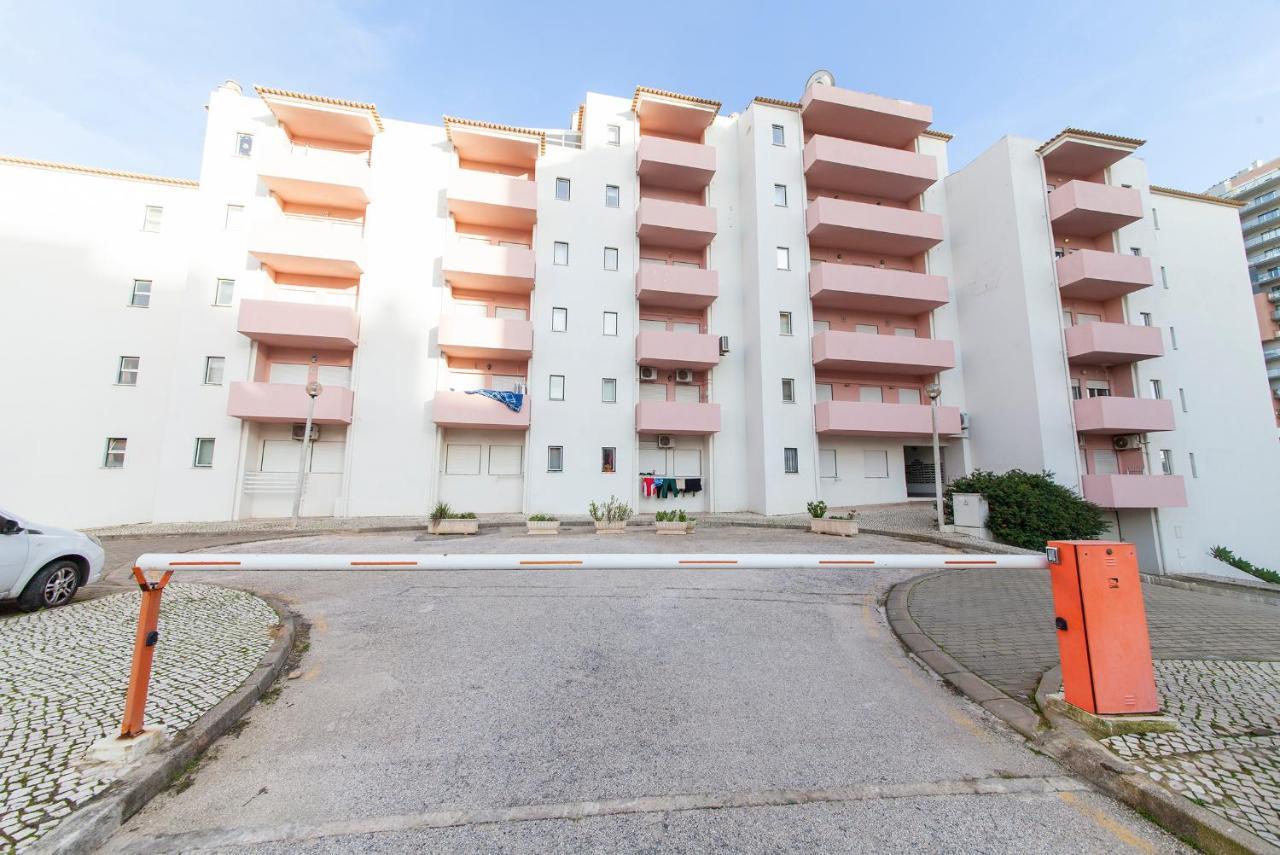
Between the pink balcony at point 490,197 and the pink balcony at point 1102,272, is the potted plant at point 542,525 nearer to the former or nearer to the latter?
the pink balcony at point 490,197

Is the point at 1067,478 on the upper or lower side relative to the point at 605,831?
upper

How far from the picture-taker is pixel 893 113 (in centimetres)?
2247

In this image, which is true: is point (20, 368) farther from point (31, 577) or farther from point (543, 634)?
point (543, 634)

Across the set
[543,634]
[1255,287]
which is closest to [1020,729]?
[543,634]

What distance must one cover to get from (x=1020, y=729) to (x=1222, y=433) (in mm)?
30605

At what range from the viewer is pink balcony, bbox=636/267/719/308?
20719 millimetres

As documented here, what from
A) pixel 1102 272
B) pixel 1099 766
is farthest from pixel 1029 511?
pixel 1102 272

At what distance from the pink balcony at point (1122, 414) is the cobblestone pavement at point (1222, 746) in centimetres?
2043

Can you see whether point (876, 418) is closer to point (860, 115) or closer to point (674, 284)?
point (674, 284)

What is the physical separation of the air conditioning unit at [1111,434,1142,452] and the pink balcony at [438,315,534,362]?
85.3 ft

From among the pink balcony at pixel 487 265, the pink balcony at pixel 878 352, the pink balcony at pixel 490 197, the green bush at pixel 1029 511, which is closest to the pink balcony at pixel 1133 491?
the green bush at pixel 1029 511

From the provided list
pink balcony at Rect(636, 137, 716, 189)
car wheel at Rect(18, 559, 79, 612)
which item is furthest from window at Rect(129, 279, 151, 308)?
pink balcony at Rect(636, 137, 716, 189)

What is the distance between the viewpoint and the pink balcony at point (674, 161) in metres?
21.4

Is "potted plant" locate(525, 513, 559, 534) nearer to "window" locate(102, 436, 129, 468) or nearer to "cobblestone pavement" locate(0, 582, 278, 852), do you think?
"cobblestone pavement" locate(0, 582, 278, 852)
